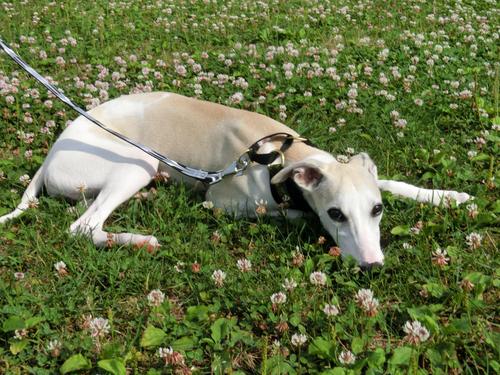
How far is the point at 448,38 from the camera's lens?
328 inches

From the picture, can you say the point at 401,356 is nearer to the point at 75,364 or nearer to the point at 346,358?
the point at 346,358

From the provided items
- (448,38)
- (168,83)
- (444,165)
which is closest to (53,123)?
(168,83)

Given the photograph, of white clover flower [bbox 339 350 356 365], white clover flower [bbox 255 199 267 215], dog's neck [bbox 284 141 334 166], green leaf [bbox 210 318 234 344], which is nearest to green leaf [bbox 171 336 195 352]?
green leaf [bbox 210 318 234 344]

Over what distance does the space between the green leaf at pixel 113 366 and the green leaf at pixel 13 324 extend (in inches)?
23.2

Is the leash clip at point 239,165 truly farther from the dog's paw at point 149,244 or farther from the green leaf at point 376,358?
the green leaf at point 376,358

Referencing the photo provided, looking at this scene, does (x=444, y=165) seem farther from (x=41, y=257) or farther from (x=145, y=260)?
(x=41, y=257)

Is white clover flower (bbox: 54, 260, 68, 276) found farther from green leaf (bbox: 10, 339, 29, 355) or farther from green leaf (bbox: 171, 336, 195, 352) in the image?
green leaf (bbox: 171, 336, 195, 352)

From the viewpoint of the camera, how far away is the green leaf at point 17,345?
2908mm

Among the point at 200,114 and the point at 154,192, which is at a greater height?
the point at 200,114

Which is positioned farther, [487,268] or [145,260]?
[145,260]

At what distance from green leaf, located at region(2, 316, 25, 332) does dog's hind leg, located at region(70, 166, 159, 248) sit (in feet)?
2.98

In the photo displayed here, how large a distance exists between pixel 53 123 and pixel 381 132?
3.27 meters

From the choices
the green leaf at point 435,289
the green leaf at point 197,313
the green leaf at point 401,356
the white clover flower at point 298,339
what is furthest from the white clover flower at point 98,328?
the green leaf at point 435,289

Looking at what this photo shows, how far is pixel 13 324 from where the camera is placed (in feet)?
9.78
